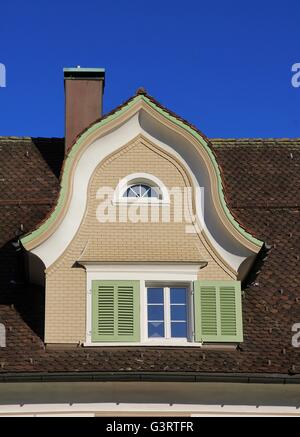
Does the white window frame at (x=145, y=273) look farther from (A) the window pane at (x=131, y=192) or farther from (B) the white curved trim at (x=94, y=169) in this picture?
(A) the window pane at (x=131, y=192)

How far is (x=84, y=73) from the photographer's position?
2302 cm

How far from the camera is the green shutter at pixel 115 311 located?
17875 mm

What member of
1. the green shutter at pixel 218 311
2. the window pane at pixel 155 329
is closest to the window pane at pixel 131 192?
the green shutter at pixel 218 311

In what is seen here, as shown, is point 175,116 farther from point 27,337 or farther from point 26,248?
point 27,337

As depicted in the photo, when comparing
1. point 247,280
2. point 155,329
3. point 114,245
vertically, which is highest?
point 114,245

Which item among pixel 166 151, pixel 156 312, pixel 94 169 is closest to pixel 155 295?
→ pixel 156 312

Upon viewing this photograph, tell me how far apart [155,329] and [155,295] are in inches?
27.4

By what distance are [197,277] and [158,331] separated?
133 centimetres

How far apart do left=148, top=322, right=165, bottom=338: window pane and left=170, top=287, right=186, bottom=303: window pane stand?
1.89 ft

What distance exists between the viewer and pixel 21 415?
17.1 meters

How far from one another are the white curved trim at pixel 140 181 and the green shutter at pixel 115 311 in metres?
1.87

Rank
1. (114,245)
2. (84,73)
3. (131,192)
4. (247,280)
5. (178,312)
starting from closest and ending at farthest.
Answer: (178,312) → (114,245) → (247,280) → (131,192) → (84,73)

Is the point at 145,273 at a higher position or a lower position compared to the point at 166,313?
higher

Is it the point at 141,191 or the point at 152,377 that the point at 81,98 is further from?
the point at 152,377
